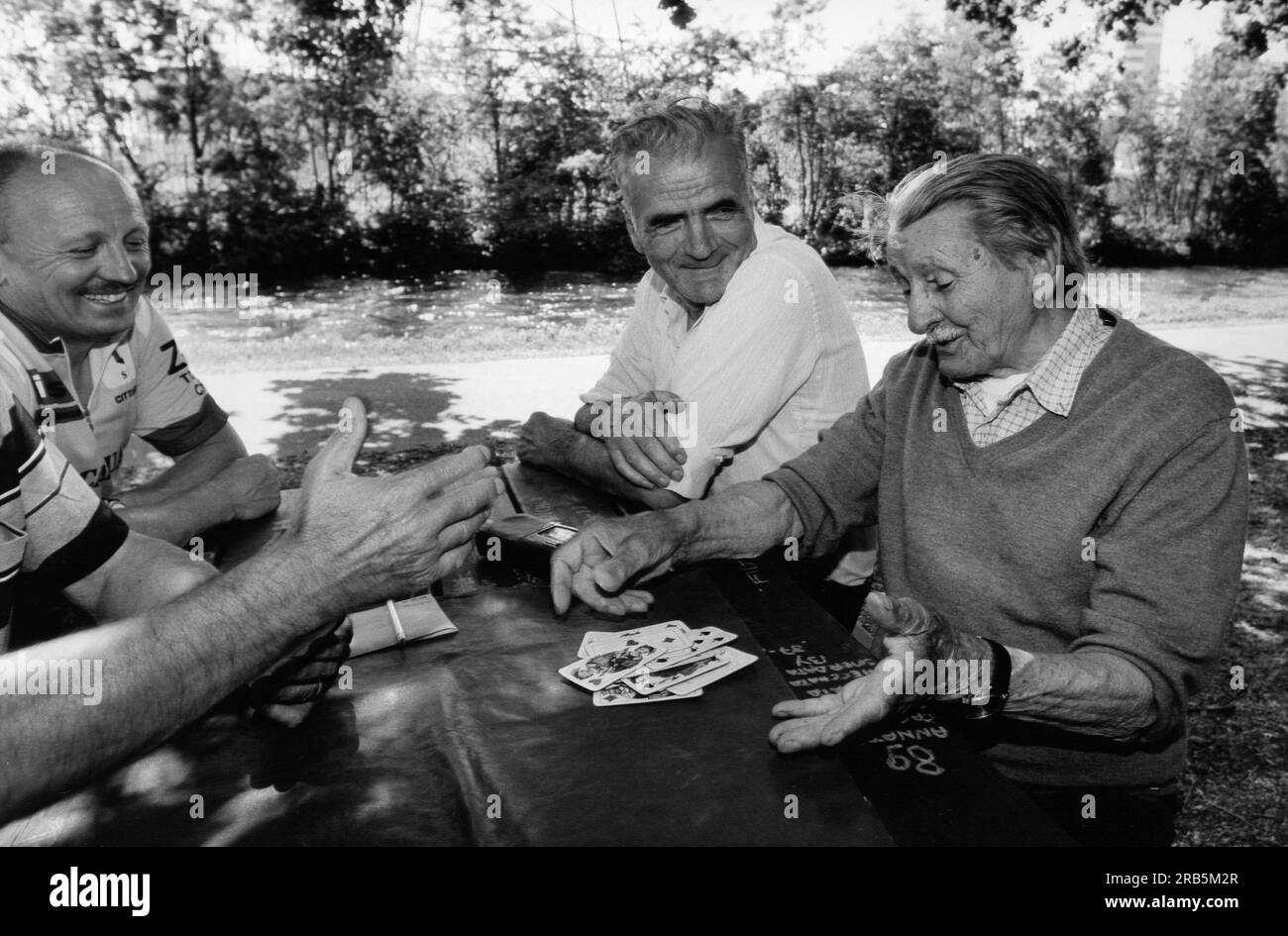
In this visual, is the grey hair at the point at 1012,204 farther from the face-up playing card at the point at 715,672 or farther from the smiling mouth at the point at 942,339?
the face-up playing card at the point at 715,672

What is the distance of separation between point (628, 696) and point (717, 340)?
4.56 feet

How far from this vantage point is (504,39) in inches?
503

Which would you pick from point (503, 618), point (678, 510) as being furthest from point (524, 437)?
point (503, 618)

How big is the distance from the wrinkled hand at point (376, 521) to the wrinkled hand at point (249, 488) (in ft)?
4.88

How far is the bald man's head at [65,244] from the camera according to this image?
2.74m

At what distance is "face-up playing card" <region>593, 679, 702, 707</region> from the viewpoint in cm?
178

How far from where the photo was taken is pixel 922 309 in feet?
7.37

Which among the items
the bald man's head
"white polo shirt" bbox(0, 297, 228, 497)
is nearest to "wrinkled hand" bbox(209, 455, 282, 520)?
"white polo shirt" bbox(0, 297, 228, 497)

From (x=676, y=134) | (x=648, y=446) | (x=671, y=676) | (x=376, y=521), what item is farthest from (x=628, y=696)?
(x=676, y=134)

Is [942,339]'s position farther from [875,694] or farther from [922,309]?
[875,694]

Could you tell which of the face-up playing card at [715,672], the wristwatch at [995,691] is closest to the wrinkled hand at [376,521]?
the face-up playing card at [715,672]

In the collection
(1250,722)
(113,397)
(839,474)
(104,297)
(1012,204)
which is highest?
(1012,204)

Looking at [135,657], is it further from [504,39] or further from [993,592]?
[504,39]

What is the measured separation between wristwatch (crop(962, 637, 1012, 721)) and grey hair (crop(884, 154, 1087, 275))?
35.6 inches
